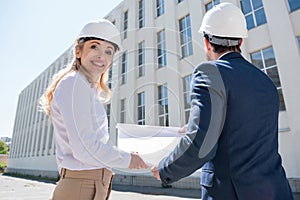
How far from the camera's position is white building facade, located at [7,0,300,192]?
208cm

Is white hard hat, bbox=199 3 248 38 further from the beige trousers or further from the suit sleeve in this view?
the beige trousers

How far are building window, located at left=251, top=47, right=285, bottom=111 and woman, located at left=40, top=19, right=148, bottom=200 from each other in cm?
760

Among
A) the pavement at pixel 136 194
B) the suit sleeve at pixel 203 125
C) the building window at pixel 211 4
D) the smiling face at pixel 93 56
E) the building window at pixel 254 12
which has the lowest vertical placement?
the pavement at pixel 136 194

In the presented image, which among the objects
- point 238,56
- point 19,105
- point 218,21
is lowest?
point 238,56

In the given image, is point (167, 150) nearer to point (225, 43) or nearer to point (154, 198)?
point (225, 43)

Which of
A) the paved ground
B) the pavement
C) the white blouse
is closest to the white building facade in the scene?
the white blouse

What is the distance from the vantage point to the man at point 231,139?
1084 millimetres

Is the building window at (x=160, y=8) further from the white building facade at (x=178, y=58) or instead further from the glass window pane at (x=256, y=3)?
the glass window pane at (x=256, y=3)

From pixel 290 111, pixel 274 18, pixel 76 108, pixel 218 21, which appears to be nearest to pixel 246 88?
pixel 218 21

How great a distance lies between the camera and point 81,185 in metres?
1.13

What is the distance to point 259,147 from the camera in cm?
112

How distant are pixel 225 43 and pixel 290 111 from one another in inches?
270

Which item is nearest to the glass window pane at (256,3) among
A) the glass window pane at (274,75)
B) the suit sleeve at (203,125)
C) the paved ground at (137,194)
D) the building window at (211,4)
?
the building window at (211,4)

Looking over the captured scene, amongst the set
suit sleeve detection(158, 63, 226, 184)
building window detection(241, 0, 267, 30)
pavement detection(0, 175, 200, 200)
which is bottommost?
pavement detection(0, 175, 200, 200)
